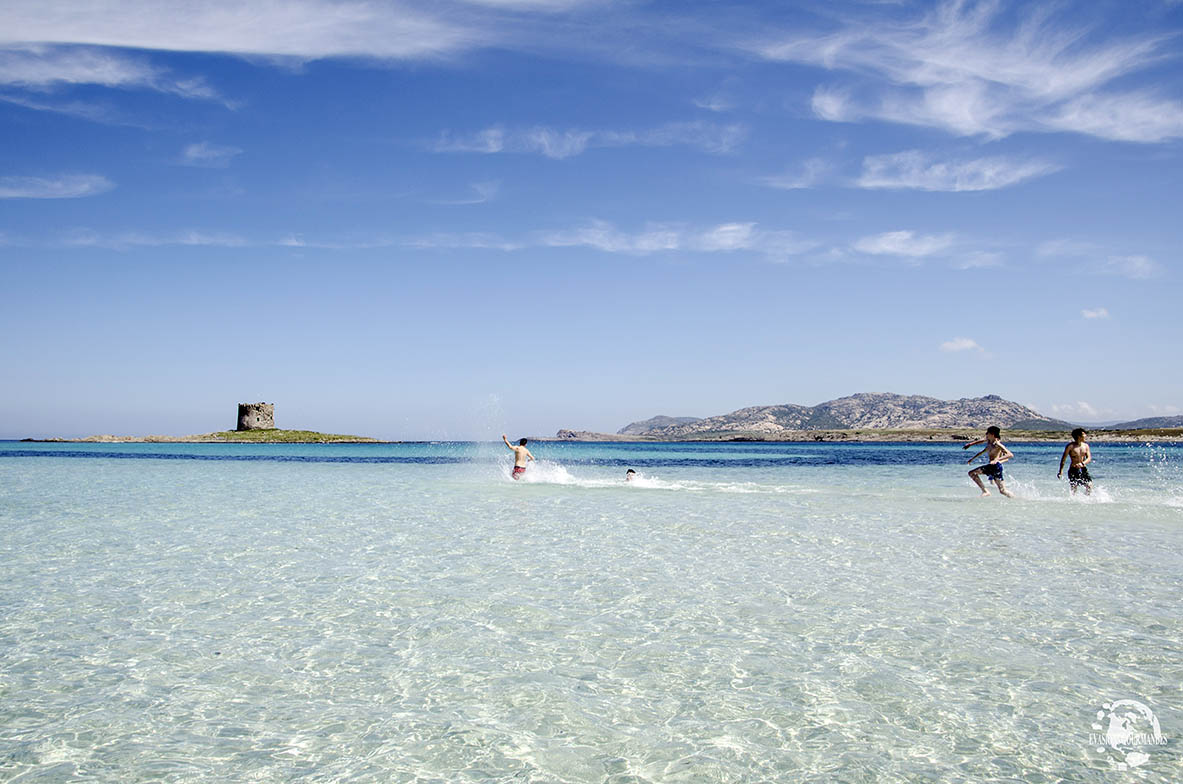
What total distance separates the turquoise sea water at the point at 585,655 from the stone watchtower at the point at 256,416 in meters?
157

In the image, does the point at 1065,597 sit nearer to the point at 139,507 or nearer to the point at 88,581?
the point at 88,581

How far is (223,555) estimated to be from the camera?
13469mm

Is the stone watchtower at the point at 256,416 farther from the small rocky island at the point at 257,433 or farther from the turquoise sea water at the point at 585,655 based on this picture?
the turquoise sea water at the point at 585,655

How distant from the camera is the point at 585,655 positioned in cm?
770

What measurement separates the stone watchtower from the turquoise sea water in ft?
514

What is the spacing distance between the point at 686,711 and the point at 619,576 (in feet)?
17.7

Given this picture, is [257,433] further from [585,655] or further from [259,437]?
[585,655]

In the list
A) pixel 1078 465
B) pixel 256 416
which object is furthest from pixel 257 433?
pixel 1078 465

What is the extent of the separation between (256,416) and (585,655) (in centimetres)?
16957

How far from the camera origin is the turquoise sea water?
17.7 ft

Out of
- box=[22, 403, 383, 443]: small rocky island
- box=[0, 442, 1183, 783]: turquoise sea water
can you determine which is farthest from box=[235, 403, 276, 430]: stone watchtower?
box=[0, 442, 1183, 783]: turquoise sea water

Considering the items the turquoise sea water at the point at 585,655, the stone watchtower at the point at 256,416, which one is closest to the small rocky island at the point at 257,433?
the stone watchtower at the point at 256,416

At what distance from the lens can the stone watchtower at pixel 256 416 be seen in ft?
527

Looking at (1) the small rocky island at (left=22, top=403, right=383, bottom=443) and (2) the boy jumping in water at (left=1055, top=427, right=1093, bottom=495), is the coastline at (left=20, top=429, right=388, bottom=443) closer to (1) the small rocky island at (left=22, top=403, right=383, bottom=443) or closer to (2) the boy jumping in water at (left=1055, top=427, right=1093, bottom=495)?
(1) the small rocky island at (left=22, top=403, right=383, bottom=443)
